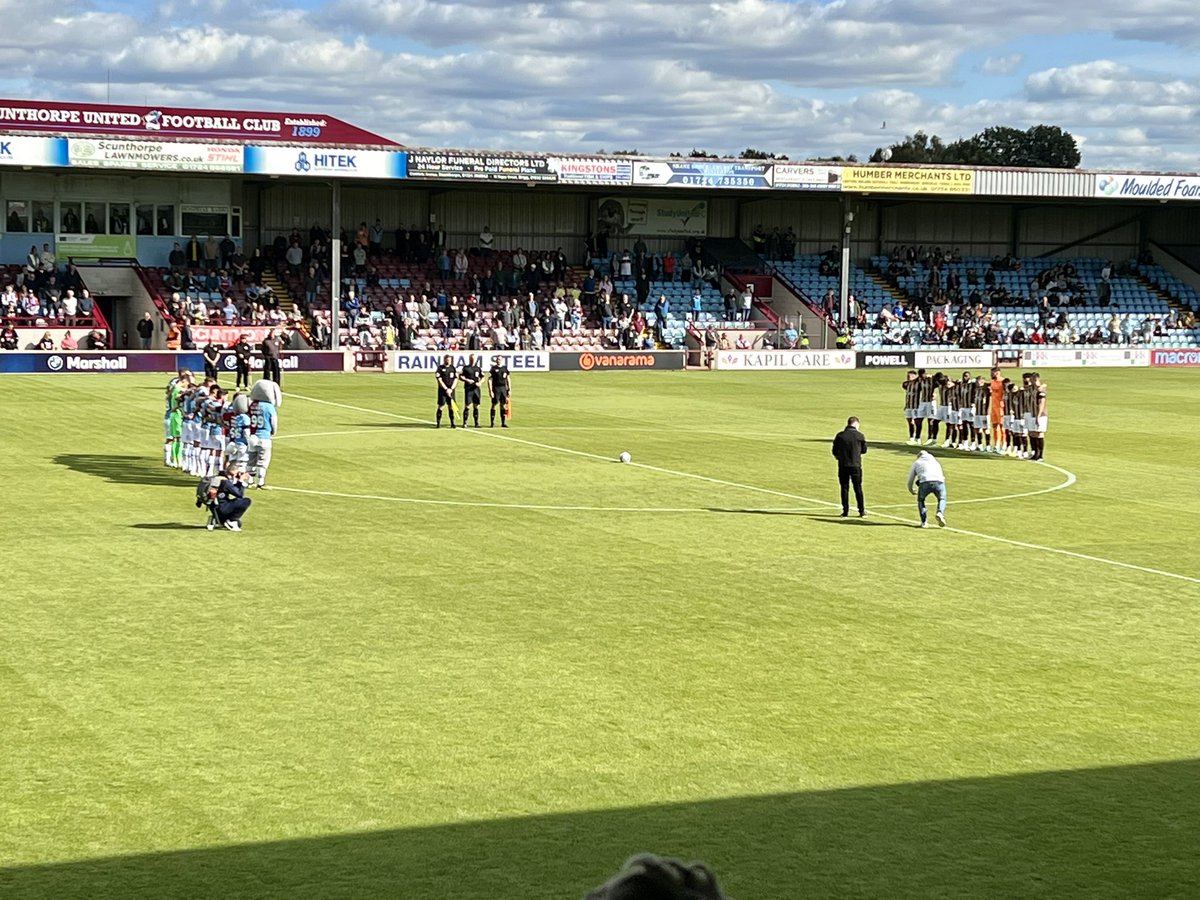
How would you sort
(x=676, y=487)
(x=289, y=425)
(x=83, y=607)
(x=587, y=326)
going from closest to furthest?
(x=83, y=607)
(x=676, y=487)
(x=289, y=425)
(x=587, y=326)

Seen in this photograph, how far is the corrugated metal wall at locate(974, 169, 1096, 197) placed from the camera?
69000mm

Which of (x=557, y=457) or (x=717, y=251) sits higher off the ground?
(x=717, y=251)

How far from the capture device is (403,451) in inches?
1214

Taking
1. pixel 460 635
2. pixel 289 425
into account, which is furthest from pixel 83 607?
Result: pixel 289 425

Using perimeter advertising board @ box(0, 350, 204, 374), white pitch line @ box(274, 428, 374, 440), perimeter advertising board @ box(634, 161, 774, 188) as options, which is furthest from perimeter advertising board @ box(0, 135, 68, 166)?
white pitch line @ box(274, 428, 374, 440)

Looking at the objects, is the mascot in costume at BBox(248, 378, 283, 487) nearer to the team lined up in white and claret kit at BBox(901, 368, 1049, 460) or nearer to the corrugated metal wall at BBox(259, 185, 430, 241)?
the team lined up in white and claret kit at BBox(901, 368, 1049, 460)

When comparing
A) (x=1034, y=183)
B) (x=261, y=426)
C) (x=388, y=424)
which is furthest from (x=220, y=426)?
(x=1034, y=183)

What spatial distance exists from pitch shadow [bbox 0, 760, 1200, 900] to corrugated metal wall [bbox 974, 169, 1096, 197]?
6101 cm

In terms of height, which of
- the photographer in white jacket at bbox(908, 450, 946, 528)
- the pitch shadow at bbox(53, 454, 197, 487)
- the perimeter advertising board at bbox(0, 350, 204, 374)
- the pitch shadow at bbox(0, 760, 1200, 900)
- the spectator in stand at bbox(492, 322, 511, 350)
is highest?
the spectator in stand at bbox(492, 322, 511, 350)

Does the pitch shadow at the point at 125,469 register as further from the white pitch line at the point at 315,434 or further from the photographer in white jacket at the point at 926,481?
the photographer in white jacket at the point at 926,481

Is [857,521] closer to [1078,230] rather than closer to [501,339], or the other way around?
[501,339]

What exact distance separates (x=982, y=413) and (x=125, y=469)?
16.8 m

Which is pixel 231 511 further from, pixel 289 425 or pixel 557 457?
pixel 289 425

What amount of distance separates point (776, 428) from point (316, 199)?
3299 cm
